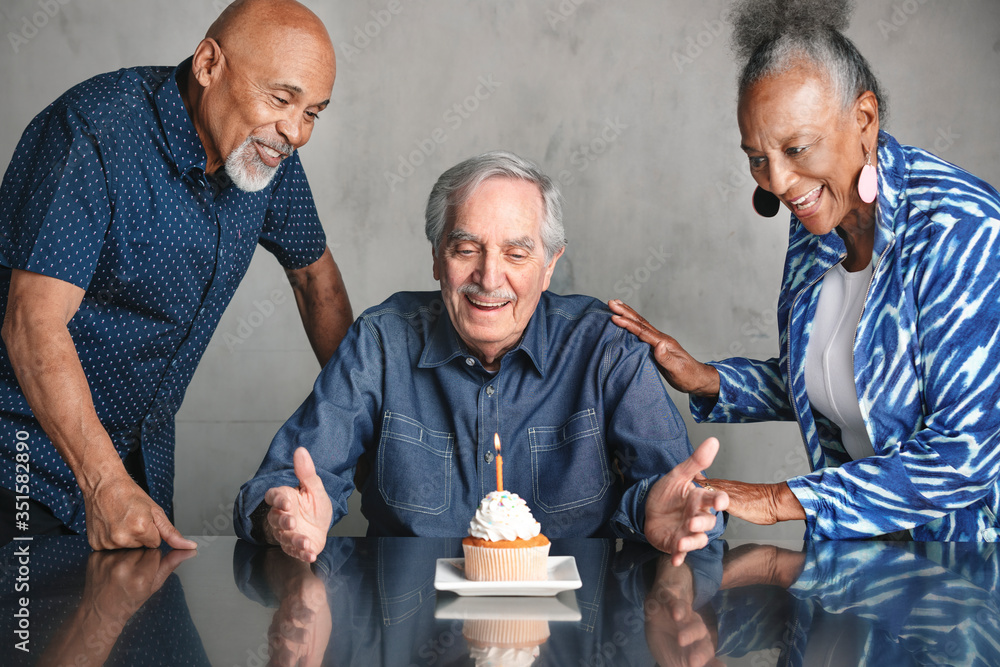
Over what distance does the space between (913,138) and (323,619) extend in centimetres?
298

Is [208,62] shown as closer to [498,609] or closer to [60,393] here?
[60,393]

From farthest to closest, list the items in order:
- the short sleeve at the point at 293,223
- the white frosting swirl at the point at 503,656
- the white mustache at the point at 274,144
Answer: the short sleeve at the point at 293,223 → the white mustache at the point at 274,144 → the white frosting swirl at the point at 503,656

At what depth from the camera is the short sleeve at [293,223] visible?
248 centimetres

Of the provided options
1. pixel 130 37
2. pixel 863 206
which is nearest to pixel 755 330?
pixel 863 206

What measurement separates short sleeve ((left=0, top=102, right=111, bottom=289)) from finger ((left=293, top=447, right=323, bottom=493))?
0.68 m

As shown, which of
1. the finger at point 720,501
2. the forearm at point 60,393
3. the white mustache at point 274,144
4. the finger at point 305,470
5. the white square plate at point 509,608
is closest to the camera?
the white square plate at point 509,608

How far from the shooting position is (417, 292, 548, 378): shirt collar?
6.70 ft

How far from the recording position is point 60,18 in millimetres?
3420

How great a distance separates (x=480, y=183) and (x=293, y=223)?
811mm

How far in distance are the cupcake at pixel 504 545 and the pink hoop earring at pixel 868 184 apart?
3.52ft

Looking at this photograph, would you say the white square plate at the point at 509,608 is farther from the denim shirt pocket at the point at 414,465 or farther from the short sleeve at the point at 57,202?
the short sleeve at the point at 57,202

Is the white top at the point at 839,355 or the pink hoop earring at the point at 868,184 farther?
the white top at the point at 839,355

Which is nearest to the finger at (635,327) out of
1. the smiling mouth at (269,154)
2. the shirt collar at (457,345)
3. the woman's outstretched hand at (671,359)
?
the woman's outstretched hand at (671,359)

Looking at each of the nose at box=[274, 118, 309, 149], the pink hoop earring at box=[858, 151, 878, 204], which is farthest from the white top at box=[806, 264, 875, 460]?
the nose at box=[274, 118, 309, 149]
